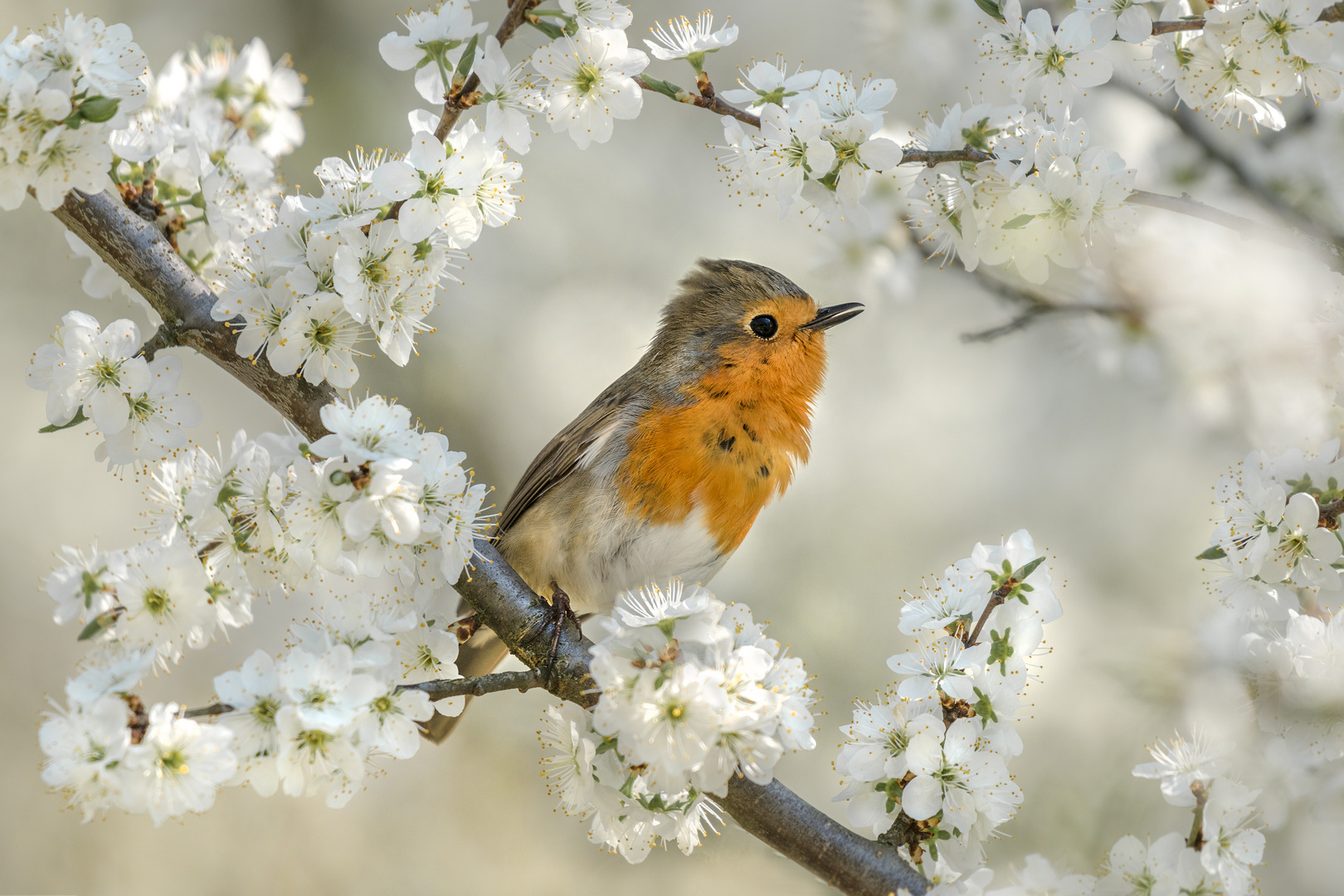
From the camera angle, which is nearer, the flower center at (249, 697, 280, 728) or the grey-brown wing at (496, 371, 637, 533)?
the flower center at (249, 697, 280, 728)

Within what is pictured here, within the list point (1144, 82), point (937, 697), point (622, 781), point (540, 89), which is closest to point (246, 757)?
point (622, 781)

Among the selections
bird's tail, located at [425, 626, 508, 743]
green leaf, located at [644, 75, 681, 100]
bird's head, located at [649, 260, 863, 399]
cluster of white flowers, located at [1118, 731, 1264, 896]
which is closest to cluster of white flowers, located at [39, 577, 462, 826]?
green leaf, located at [644, 75, 681, 100]

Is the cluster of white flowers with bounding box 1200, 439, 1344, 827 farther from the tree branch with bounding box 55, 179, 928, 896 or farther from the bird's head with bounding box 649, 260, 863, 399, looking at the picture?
the bird's head with bounding box 649, 260, 863, 399

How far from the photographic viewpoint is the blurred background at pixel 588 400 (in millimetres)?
4953

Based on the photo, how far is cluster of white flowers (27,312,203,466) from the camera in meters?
2.17

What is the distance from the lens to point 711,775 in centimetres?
185

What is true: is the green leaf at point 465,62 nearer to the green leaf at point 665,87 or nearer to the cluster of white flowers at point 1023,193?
the green leaf at point 665,87

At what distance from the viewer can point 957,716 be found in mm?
2186

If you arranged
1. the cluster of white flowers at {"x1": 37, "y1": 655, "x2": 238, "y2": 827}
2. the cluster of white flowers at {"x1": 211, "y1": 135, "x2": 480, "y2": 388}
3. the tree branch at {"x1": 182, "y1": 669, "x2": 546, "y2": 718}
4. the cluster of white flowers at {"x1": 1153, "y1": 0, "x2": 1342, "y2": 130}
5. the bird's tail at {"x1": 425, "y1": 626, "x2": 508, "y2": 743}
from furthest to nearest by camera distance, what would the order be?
the bird's tail at {"x1": 425, "y1": 626, "x2": 508, "y2": 743}, the cluster of white flowers at {"x1": 1153, "y1": 0, "x2": 1342, "y2": 130}, the cluster of white flowers at {"x1": 211, "y1": 135, "x2": 480, "y2": 388}, the tree branch at {"x1": 182, "y1": 669, "x2": 546, "y2": 718}, the cluster of white flowers at {"x1": 37, "y1": 655, "x2": 238, "y2": 827}

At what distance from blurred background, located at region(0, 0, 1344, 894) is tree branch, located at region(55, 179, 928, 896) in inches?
82.0

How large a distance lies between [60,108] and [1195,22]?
2.38 metres

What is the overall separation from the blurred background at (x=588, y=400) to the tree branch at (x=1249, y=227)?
195cm

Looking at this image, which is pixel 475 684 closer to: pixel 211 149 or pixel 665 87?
pixel 665 87

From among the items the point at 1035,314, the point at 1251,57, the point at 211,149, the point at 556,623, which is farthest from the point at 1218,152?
the point at 211,149
